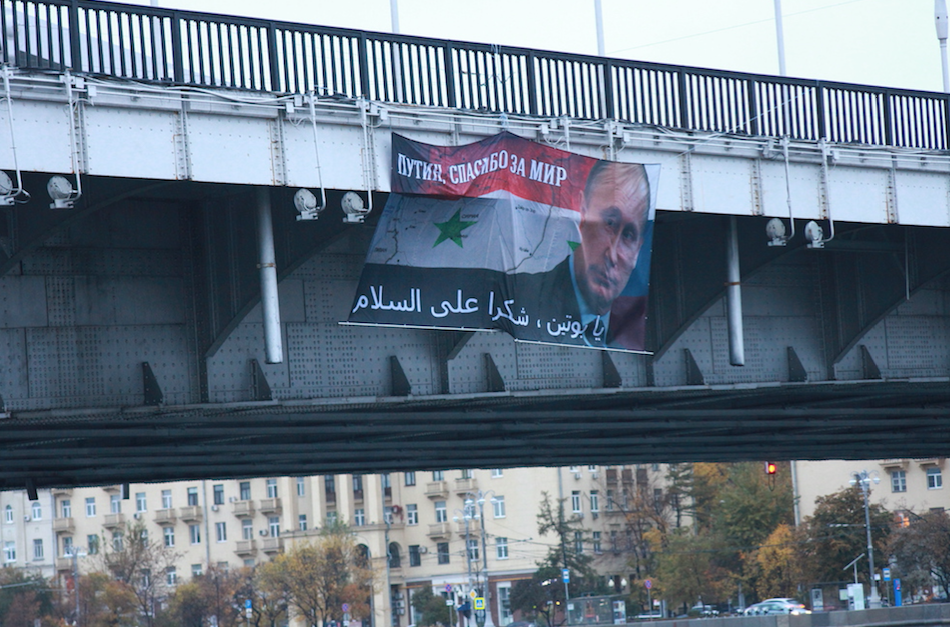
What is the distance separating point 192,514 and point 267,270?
102 metres

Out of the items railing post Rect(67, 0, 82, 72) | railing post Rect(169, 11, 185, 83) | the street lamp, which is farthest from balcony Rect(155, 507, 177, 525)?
railing post Rect(67, 0, 82, 72)

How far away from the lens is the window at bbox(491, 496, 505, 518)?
107000 millimetres

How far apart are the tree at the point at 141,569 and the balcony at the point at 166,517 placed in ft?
22.6

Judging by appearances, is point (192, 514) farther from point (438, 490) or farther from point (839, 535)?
point (839, 535)

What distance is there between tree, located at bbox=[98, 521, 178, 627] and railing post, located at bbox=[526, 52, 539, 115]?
8716cm

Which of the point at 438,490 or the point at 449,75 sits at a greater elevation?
the point at 449,75

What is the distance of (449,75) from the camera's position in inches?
746

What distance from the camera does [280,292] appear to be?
18.9m

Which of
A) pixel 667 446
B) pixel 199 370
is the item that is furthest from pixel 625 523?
pixel 199 370

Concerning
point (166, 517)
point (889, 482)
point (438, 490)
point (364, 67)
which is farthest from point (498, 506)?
point (364, 67)

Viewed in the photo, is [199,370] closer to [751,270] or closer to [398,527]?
[751,270]

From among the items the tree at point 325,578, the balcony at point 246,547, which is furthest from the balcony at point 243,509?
the tree at point 325,578

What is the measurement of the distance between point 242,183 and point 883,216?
11183mm

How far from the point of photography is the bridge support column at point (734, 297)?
21.0 meters
